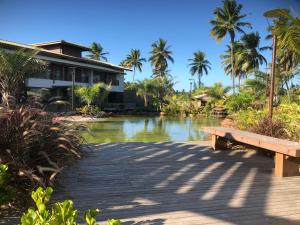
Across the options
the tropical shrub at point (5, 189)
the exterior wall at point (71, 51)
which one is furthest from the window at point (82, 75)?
the tropical shrub at point (5, 189)

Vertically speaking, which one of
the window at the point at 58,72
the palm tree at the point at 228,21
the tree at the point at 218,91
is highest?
the palm tree at the point at 228,21

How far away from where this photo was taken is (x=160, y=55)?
5188cm

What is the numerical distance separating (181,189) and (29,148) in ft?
6.01

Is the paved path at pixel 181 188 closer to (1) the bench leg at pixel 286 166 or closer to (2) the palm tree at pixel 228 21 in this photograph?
(1) the bench leg at pixel 286 166

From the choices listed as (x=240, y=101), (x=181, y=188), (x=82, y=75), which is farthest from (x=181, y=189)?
(x=82, y=75)

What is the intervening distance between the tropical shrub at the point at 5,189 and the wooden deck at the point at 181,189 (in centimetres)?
68

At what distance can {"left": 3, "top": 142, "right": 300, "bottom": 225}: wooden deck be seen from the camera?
3.35m

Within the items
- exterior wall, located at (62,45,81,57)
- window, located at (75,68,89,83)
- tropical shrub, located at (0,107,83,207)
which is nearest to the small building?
window, located at (75,68,89,83)

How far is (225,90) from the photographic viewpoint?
33.7m

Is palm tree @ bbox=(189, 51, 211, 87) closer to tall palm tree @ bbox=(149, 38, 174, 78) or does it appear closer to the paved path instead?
tall palm tree @ bbox=(149, 38, 174, 78)

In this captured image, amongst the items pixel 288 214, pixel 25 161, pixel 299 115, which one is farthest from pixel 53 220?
pixel 299 115

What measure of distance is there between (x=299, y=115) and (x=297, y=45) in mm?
1483

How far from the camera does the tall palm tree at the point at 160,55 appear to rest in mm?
51878

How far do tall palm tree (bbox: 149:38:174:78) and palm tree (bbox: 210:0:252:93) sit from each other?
47.8 feet
